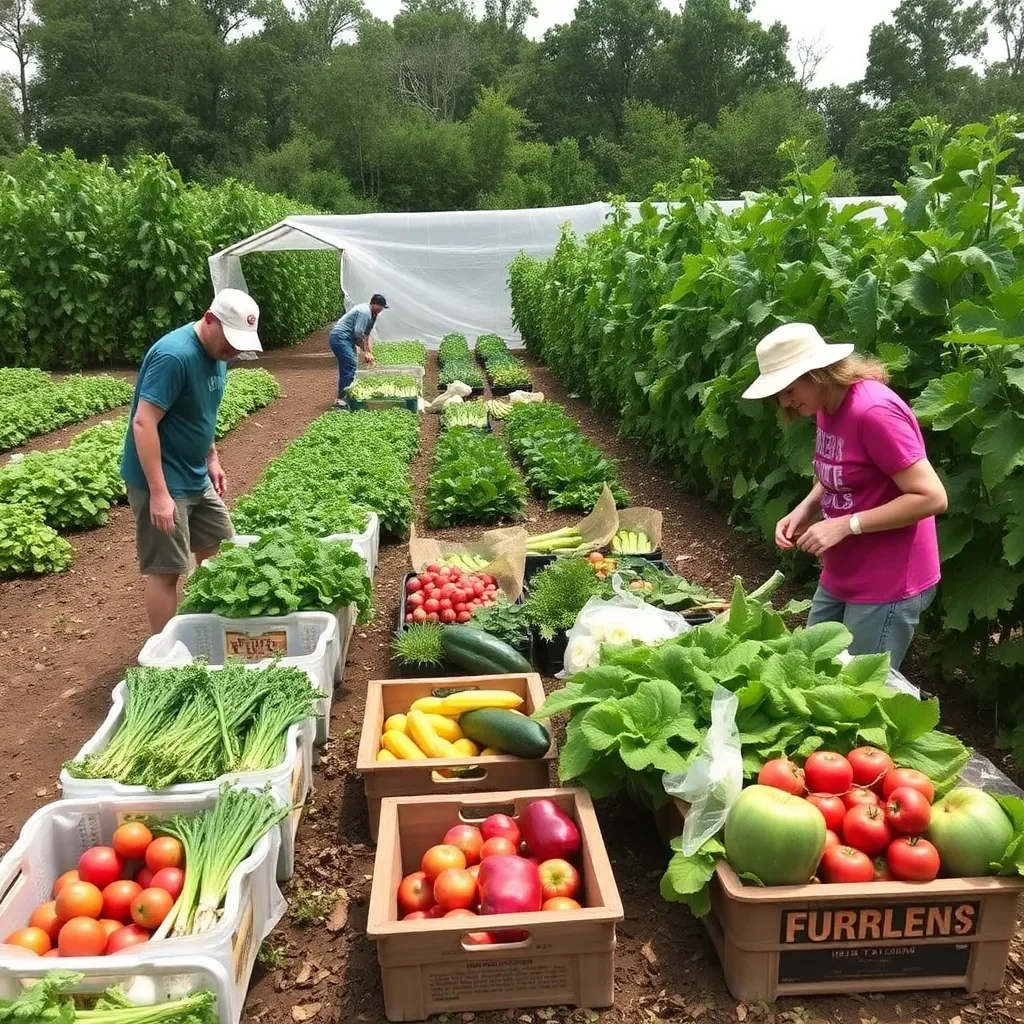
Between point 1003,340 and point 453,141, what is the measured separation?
194ft

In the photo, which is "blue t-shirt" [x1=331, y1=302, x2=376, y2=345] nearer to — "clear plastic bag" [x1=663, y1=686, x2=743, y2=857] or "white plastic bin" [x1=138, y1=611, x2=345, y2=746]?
"white plastic bin" [x1=138, y1=611, x2=345, y2=746]

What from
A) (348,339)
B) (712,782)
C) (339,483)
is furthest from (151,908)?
(348,339)

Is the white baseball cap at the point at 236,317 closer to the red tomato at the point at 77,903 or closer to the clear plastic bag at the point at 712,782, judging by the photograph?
the red tomato at the point at 77,903

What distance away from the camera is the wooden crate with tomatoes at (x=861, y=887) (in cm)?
262

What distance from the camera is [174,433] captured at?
15.6ft

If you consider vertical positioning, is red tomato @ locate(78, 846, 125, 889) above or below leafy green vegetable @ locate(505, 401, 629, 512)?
above

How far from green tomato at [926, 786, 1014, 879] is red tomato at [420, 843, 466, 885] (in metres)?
1.55

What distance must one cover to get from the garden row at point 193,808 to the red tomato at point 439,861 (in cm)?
54

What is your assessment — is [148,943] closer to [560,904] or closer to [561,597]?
[560,904]

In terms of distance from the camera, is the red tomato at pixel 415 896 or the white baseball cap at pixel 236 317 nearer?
the red tomato at pixel 415 896

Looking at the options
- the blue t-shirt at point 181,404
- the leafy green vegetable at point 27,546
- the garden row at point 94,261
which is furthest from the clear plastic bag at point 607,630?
the garden row at point 94,261

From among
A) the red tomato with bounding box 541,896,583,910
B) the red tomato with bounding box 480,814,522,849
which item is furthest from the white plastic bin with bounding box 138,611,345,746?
the red tomato with bounding box 541,896,583,910

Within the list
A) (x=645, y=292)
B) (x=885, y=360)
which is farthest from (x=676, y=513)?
(x=885, y=360)

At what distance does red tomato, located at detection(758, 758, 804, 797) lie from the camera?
283cm
